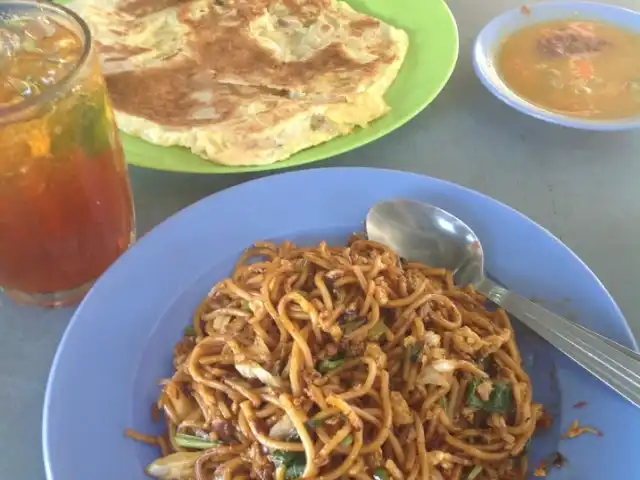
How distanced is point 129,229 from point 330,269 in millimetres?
426

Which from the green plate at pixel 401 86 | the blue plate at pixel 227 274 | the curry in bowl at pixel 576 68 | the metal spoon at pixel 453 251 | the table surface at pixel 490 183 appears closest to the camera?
the blue plate at pixel 227 274

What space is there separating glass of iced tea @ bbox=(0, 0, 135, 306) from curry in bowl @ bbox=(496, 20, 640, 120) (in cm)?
105

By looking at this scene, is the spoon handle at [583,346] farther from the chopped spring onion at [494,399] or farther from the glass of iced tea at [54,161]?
the glass of iced tea at [54,161]

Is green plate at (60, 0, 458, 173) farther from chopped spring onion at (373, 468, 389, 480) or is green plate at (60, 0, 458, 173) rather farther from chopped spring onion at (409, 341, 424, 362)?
chopped spring onion at (373, 468, 389, 480)

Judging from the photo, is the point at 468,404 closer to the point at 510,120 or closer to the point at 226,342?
the point at 226,342

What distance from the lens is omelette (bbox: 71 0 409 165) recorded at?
1495 mm

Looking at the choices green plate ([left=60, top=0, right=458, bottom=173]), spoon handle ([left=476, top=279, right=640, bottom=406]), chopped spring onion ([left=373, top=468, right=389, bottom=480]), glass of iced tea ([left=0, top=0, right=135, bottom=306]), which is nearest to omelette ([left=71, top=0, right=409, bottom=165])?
green plate ([left=60, top=0, right=458, bottom=173])

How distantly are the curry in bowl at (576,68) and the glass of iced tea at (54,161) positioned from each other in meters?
1.05

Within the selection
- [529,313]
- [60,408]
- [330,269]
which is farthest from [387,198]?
[60,408]

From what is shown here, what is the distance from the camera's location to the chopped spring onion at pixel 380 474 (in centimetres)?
97

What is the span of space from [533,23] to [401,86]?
0.54 metres

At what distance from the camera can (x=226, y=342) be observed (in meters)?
1.10

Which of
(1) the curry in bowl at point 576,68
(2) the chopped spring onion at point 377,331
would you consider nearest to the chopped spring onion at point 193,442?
(2) the chopped spring onion at point 377,331

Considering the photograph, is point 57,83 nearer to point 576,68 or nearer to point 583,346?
point 583,346
